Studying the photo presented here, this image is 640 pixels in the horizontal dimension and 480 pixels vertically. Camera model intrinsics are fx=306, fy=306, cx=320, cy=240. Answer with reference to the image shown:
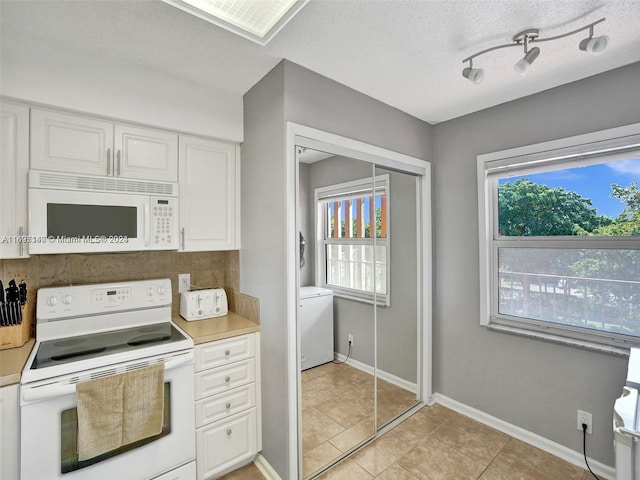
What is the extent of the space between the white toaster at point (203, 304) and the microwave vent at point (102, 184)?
72 centimetres

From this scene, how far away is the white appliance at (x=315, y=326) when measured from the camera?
191cm

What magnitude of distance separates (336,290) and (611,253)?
1760 mm

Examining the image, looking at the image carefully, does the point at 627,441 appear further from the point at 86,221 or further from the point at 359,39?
the point at 86,221

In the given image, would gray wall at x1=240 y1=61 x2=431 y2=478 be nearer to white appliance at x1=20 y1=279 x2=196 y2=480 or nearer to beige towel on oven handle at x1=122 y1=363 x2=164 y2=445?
white appliance at x1=20 y1=279 x2=196 y2=480

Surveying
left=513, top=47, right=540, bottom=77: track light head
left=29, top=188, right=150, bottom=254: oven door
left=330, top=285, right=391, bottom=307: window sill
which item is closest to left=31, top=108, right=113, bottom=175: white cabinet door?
left=29, top=188, right=150, bottom=254: oven door

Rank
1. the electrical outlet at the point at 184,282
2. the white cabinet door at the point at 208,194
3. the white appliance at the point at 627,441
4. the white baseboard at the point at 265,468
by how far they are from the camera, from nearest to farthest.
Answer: the white appliance at the point at 627,441, the white baseboard at the point at 265,468, the white cabinet door at the point at 208,194, the electrical outlet at the point at 184,282

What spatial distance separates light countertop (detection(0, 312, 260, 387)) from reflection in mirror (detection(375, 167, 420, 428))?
104 cm

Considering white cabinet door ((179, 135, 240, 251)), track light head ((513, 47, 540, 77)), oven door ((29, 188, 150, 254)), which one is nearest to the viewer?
track light head ((513, 47, 540, 77))

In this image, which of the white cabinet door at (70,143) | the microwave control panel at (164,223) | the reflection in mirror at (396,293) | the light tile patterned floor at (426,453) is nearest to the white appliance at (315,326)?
the light tile patterned floor at (426,453)

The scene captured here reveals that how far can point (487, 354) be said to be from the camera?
7.98ft

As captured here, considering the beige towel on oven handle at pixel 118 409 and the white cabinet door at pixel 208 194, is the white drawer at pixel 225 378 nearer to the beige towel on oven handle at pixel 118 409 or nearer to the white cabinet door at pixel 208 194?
the beige towel on oven handle at pixel 118 409

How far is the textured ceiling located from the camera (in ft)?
4.55

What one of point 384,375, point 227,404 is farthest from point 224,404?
point 384,375

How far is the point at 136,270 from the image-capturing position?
2.16 m
